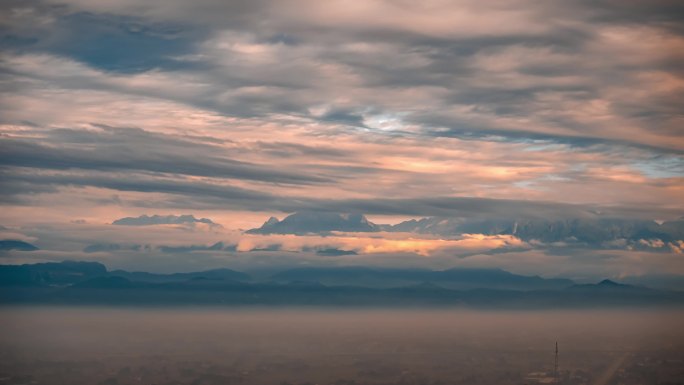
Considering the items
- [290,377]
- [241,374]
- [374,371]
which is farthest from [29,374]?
[374,371]

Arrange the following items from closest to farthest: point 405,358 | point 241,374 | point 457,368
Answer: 1. point 241,374
2. point 457,368
3. point 405,358

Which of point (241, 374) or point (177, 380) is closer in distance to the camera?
point (177, 380)

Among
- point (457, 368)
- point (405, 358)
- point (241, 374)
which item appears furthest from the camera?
point (405, 358)

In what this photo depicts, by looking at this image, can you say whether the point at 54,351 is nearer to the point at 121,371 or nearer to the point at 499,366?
the point at 121,371

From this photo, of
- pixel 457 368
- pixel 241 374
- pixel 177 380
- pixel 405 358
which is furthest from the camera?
pixel 405 358

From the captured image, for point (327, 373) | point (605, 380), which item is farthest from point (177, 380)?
point (605, 380)

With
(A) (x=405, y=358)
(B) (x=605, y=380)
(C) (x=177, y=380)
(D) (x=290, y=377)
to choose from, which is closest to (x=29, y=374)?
(C) (x=177, y=380)

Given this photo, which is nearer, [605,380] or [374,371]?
[605,380]

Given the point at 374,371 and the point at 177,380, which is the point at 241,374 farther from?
the point at 374,371

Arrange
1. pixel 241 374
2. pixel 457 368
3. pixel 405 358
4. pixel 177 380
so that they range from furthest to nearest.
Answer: pixel 405 358, pixel 457 368, pixel 241 374, pixel 177 380
